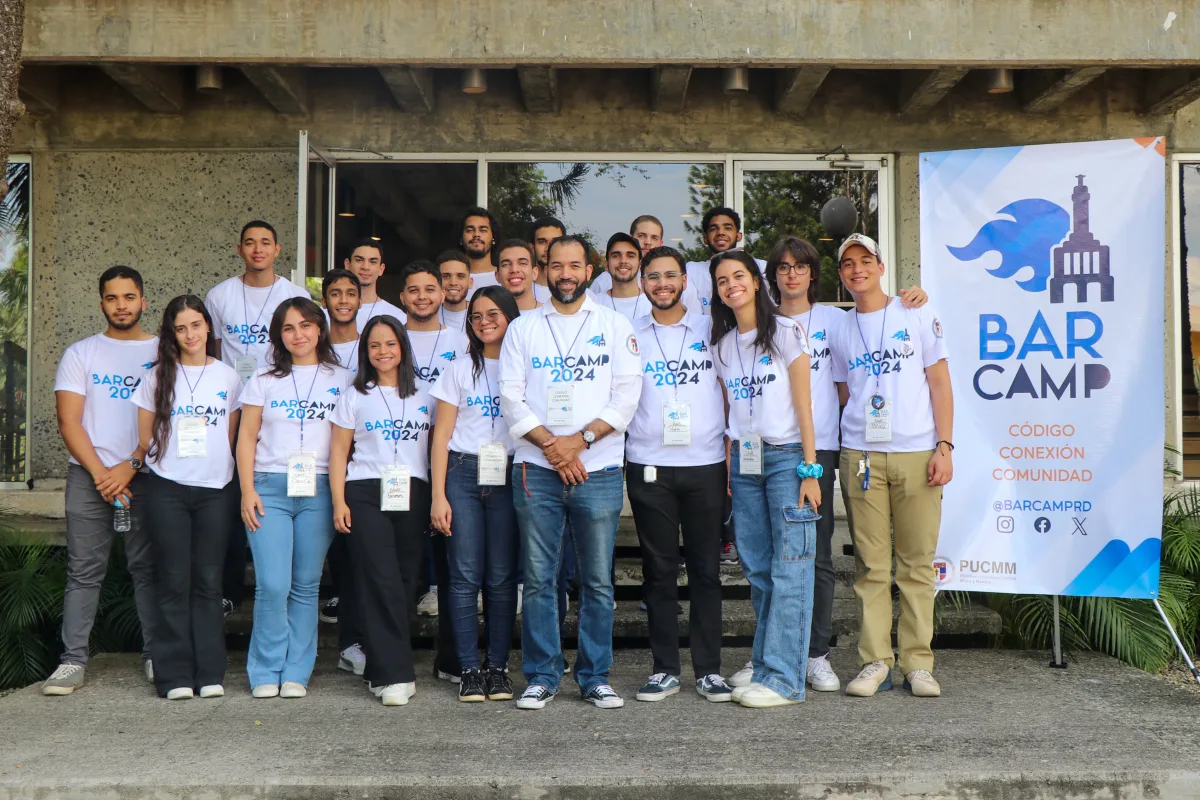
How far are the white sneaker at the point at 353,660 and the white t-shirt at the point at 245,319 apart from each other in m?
1.55

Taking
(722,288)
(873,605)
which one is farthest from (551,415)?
(873,605)

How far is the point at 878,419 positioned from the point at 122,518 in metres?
3.45

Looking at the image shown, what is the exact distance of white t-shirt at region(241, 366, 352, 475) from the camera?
16.0ft

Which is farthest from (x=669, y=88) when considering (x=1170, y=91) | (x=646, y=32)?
(x=1170, y=91)

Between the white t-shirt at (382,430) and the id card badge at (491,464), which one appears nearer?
the id card badge at (491,464)

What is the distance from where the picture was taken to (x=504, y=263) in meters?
5.43

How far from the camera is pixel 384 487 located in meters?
4.73

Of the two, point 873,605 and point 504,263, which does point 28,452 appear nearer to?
point 504,263

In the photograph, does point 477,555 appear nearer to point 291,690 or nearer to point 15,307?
point 291,690

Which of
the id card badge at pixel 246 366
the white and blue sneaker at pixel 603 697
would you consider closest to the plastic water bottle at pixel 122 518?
the id card badge at pixel 246 366

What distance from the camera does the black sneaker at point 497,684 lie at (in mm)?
4723

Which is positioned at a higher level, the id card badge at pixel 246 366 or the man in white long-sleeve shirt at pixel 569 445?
the id card badge at pixel 246 366

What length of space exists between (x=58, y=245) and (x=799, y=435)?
5586 mm

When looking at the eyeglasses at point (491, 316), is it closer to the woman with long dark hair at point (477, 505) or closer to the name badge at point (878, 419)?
the woman with long dark hair at point (477, 505)
